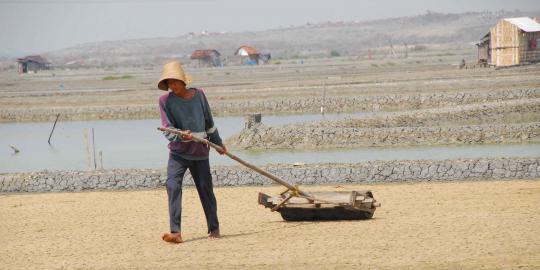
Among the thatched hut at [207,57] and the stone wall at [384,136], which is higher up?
the stone wall at [384,136]

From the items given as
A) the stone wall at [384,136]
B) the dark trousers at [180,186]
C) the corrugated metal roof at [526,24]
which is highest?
the corrugated metal roof at [526,24]

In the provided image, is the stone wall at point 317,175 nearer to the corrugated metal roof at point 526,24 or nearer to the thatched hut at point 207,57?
the corrugated metal roof at point 526,24

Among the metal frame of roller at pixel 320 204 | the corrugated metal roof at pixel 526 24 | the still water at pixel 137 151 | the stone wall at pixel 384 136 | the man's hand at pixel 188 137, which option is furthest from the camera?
the corrugated metal roof at pixel 526 24

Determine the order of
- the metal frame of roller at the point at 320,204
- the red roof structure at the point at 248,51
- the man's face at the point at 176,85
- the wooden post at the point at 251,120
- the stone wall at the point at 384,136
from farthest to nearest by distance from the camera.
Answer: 1. the red roof structure at the point at 248,51
2. the wooden post at the point at 251,120
3. the stone wall at the point at 384,136
4. the metal frame of roller at the point at 320,204
5. the man's face at the point at 176,85

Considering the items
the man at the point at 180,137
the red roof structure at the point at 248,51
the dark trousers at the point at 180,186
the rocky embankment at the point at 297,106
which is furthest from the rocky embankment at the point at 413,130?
the red roof structure at the point at 248,51

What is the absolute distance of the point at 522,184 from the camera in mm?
12797

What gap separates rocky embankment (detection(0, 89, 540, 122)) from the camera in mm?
30250

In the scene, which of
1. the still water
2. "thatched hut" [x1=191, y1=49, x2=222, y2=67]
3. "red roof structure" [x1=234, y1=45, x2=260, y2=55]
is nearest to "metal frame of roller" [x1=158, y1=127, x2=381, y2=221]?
the still water

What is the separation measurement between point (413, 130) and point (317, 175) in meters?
7.08

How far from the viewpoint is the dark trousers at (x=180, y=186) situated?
30.2 feet

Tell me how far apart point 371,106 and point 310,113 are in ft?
6.14

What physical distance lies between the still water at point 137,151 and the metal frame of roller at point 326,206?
790 centimetres

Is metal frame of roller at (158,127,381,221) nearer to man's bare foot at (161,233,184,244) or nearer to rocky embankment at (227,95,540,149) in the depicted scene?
man's bare foot at (161,233,184,244)

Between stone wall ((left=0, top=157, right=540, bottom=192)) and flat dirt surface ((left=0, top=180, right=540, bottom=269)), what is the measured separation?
1.02 m
